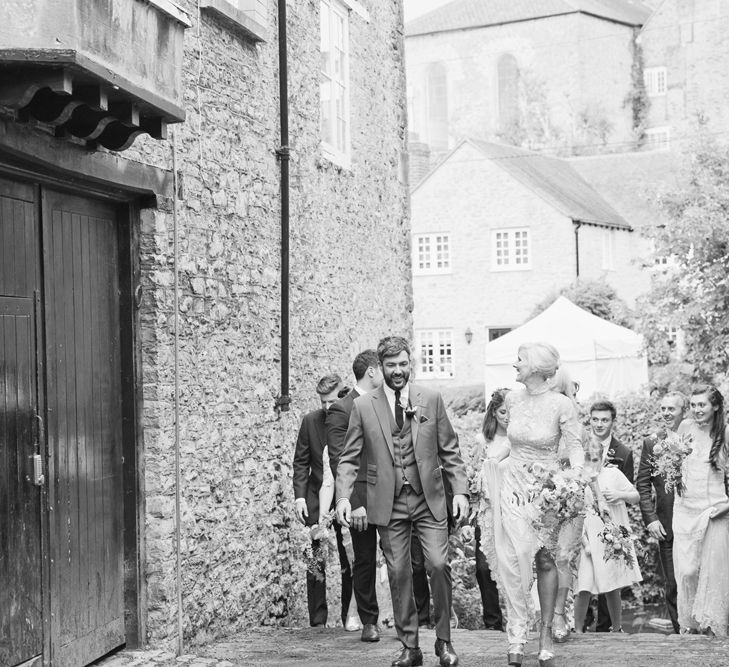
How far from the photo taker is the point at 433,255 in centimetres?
4125

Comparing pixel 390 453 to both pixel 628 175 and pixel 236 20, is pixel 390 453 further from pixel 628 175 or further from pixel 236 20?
pixel 628 175

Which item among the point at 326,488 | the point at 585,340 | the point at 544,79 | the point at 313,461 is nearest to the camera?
the point at 326,488

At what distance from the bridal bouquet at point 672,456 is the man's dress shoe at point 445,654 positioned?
237 centimetres

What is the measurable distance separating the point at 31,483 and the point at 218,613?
8.15 ft

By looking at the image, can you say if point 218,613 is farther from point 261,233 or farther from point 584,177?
point 584,177

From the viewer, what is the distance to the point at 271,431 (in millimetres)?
10023

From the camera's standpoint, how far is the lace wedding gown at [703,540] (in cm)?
888

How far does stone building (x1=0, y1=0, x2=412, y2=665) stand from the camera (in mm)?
6527

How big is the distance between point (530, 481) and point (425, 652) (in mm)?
1540

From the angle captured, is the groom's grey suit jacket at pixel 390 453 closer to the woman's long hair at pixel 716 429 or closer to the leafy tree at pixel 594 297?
the woman's long hair at pixel 716 429

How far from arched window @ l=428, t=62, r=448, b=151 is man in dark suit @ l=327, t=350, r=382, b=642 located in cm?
6158

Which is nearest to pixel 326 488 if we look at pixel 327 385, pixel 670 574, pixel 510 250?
pixel 327 385

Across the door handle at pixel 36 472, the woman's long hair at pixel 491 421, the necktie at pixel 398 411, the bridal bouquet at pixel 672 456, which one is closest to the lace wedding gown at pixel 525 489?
the necktie at pixel 398 411

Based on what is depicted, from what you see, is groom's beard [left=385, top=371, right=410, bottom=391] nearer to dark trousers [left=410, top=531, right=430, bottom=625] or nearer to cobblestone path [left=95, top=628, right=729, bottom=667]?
dark trousers [left=410, top=531, right=430, bottom=625]
